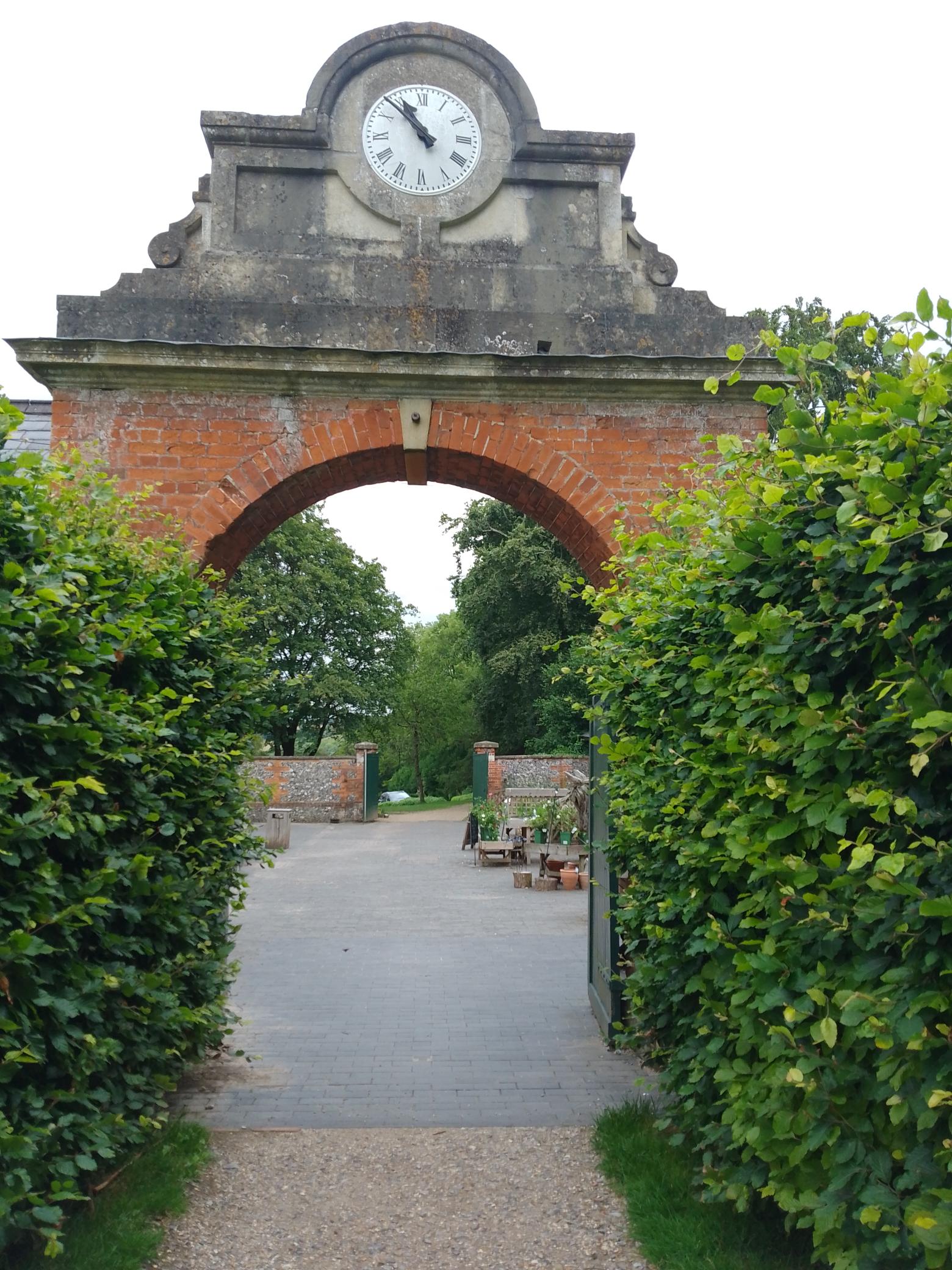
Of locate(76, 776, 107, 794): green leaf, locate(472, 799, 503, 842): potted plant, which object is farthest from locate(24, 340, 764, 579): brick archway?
locate(472, 799, 503, 842): potted plant

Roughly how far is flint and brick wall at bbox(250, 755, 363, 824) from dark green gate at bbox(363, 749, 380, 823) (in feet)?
0.33

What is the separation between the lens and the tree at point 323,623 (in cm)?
3744

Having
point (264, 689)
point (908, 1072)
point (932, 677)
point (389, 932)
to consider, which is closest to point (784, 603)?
point (932, 677)

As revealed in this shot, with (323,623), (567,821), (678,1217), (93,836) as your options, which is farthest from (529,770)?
(93,836)

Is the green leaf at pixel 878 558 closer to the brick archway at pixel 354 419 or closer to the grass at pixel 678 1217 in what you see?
the grass at pixel 678 1217

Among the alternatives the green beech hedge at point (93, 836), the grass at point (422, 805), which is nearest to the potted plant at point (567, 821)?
the green beech hedge at point (93, 836)

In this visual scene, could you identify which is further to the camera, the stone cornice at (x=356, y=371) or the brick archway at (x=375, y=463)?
the brick archway at (x=375, y=463)

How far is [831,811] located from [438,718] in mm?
52473

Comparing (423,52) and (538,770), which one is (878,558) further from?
(538,770)

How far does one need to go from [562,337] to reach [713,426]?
147 centimetres

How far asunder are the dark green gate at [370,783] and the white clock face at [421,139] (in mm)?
20291

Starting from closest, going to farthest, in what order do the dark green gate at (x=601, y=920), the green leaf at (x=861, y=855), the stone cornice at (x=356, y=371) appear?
the green leaf at (x=861, y=855) → the dark green gate at (x=601, y=920) → the stone cornice at (x=356, y=371)

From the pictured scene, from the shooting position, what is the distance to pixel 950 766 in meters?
2.65

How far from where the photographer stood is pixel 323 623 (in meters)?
39.2
